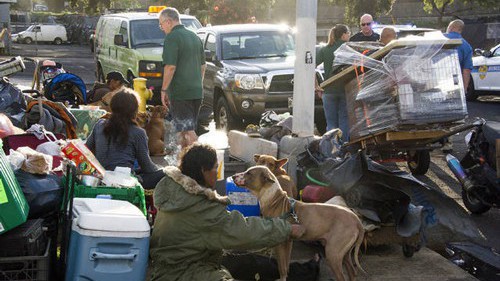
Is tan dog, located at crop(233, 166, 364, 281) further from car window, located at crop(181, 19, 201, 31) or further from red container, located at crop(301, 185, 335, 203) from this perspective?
car window, located at crop(181, 19, 201, 31)

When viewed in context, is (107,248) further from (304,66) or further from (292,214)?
(304,66)

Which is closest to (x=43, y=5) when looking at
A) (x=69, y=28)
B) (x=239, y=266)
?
(x=69, y=28)

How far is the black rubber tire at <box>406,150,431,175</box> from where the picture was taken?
34.6 feet

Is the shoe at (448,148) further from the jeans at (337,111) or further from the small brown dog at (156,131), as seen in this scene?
the small brown dog at (156,131)

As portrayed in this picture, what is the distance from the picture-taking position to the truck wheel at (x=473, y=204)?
8711 mm

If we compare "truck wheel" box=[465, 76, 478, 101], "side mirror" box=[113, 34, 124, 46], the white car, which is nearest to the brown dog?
"side mirror" box=[113, 34, 124, 46]

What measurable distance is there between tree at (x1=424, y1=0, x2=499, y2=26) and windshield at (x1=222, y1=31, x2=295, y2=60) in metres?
31.1

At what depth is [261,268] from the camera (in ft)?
20.4

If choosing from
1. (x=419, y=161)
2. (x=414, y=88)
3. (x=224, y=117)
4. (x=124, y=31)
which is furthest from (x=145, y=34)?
(x=414, y=88)

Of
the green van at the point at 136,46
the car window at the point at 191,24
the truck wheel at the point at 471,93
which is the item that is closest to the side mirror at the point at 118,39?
the green van at the point at 136,46

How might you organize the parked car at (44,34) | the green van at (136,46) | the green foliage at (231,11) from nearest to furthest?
1. the green van at (136,46)
2. the green foliage at (231,11)
3. the parked car at (44,34)

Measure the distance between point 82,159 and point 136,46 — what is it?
11400 millimetres

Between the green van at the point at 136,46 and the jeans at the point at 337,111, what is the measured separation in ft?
22.5

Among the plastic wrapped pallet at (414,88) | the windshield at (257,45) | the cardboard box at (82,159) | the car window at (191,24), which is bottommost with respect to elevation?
the cardboard box at (82,159)
